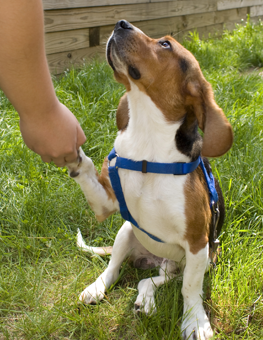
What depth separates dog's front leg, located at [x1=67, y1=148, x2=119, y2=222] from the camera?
192 cm

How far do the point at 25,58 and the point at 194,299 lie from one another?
5.46 ft

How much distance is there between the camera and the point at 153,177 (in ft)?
6.39

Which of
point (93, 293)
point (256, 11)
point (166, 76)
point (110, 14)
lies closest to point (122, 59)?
point (166, 76)

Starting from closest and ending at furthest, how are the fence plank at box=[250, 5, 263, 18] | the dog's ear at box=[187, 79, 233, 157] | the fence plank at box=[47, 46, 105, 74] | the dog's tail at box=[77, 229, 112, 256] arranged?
the dog's ear at box=[187, 79, 233, 157]
the dog's tail at box=[77, 229, 112, 256]
the fence plank at box=[47, 46, 105, 74]
the fence plank at box=[250, 5, 263, 18]

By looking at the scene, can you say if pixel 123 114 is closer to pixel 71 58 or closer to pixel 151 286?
pixel 151 286

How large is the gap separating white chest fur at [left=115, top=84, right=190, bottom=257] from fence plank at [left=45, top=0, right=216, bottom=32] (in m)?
3.46

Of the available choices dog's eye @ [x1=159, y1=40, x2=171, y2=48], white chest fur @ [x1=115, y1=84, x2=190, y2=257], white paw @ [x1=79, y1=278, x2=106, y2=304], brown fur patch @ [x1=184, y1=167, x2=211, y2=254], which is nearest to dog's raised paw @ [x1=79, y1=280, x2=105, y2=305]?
white paw @ [x1=79, y1=278, x2=106, y2=304]

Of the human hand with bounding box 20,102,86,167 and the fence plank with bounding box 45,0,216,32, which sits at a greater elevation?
the human hand with bounding box 20,102,86,167

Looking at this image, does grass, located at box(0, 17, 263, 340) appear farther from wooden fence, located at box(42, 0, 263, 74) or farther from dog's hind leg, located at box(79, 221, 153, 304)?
wooden fence, located at box(42, 0, 263, 74)

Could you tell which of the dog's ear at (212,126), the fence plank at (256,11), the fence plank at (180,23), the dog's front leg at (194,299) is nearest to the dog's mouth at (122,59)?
the dog's ear at (212,126)

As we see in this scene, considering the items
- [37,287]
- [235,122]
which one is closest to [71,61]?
[235,122]

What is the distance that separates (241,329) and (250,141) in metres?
1.95

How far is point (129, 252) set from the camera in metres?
2.43

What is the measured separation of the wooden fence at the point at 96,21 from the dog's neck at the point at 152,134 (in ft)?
11.2
